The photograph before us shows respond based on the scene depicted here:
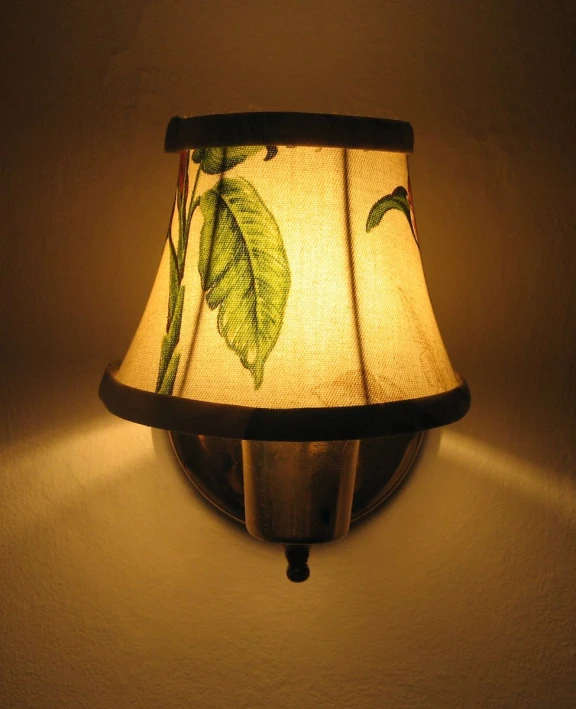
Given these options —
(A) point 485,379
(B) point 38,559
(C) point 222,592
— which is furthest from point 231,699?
(A) point 485,379

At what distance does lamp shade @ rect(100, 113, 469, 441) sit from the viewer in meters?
0.40

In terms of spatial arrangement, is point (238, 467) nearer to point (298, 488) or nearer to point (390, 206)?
point (298, 488)

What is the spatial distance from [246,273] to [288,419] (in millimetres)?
89

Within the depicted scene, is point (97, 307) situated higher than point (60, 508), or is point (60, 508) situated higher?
point (97, 307)

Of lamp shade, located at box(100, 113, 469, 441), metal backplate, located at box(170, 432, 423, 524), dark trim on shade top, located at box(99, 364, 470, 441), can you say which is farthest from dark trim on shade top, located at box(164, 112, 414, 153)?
metal backplate, located at box(170, 432, 423, 524)

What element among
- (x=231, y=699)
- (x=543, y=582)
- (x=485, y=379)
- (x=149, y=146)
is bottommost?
(x=231, y=699)

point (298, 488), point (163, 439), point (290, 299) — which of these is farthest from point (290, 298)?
point (163, 439)

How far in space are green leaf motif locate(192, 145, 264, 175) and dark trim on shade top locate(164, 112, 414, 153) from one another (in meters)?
0.01

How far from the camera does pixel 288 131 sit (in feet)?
1.33

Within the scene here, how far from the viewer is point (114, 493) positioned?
64 centimetres

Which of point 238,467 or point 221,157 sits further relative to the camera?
point 238,467

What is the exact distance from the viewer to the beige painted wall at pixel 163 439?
0.59 metres

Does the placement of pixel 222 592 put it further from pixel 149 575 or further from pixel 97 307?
pixel 97 307

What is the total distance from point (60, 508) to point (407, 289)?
1.23 feet
